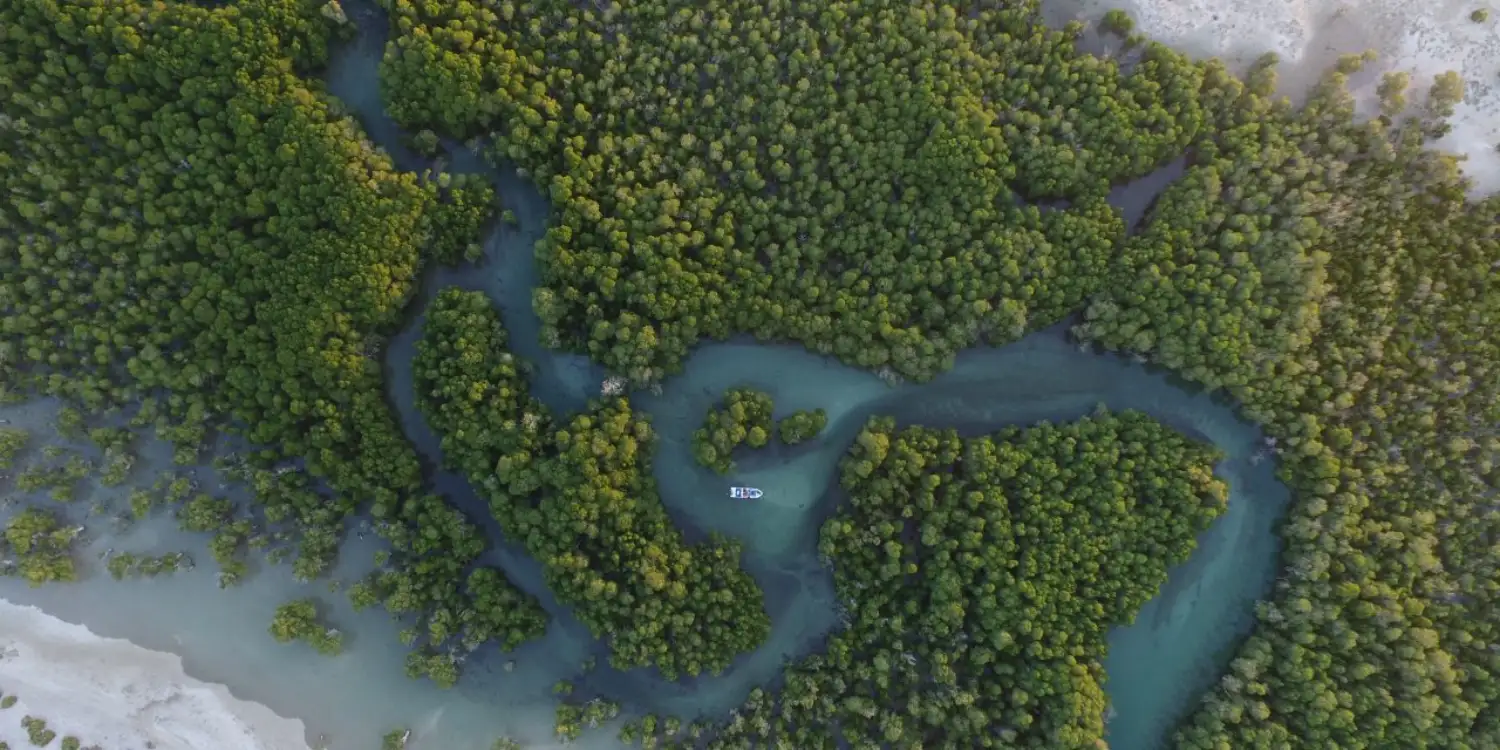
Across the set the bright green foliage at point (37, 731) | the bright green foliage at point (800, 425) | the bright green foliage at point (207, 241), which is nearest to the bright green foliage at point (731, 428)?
the bright green foliage at point (800, 425)

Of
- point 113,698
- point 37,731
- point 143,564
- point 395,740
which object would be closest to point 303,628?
point 395,740

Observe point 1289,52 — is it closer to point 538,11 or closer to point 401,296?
point 538,11

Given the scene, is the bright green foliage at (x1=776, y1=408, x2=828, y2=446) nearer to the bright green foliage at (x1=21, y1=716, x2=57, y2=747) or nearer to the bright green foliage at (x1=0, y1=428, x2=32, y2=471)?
the bright green foliage at (x1=0, y1=428, x2=32, y2=471)

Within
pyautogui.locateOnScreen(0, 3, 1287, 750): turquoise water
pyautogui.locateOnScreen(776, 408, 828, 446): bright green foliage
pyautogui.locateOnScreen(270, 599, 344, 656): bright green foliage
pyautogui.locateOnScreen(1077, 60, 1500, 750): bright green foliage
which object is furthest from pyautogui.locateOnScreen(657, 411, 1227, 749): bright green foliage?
pyautogui.locateOnScreen(270, 599, 344, 656): bright green foliage

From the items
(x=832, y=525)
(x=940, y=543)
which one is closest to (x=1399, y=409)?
(x=940, y=543)

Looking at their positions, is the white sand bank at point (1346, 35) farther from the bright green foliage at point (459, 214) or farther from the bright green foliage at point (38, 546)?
the bright green foliage at point (38, 546)

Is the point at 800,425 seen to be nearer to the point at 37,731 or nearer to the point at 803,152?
the point at 803,152
